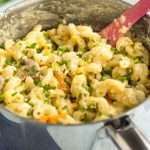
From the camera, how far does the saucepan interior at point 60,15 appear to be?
1.11 meters

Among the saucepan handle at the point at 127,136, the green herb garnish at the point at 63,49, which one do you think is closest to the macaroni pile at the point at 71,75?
the green herb garnish at the point at 63,49

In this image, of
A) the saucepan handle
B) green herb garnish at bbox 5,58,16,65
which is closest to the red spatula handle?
green herb garnish at bbox 5,58,16,65

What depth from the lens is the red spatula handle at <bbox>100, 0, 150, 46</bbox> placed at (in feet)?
3.49

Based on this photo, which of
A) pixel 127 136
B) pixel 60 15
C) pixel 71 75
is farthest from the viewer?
pixel 60 15

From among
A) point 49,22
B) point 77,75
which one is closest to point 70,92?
point 77,75

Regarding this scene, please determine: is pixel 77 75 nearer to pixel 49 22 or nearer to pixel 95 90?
pixel 95 90

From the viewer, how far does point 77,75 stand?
103cm

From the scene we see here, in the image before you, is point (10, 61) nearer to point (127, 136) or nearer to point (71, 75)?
point (71, 75)

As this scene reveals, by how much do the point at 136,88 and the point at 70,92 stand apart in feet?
0.46

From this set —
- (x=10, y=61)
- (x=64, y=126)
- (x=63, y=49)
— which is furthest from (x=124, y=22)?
(x=64, y=126)

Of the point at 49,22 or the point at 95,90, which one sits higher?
the point at 49,22

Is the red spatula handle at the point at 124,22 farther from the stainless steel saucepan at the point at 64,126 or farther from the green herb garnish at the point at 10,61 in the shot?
the green herb garnish at the point at 10,61

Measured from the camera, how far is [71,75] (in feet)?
3.44

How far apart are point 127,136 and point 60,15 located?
1.63ft
